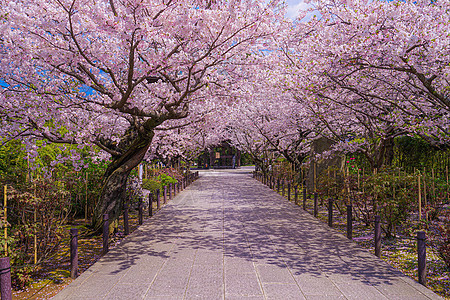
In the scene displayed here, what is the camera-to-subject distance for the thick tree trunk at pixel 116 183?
857 cm

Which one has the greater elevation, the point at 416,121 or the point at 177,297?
the point at 416,121

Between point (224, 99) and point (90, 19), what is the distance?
4.90 m

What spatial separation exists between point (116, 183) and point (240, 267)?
4.70m

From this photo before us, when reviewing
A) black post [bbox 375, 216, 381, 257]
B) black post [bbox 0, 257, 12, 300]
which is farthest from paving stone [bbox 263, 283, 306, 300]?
black post [bbox 0, 257, 12, 300]

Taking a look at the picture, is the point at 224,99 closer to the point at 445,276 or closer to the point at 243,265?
the point at 243,265

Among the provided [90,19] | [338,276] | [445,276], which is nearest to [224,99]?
[90,19]

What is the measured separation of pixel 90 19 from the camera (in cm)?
612

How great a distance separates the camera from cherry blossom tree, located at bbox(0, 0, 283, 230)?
5891mm

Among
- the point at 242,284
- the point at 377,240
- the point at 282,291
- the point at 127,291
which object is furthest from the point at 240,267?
the point at 377,240

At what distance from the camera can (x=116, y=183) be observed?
879 cm

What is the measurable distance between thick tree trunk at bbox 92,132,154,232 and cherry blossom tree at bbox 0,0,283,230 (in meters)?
0.03

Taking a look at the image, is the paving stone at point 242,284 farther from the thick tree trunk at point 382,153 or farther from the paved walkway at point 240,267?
the thick tree trunk at point 382,153

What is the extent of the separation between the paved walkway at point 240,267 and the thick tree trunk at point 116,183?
3.15ft

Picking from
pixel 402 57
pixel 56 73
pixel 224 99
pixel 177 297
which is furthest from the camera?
pixel 224 99
